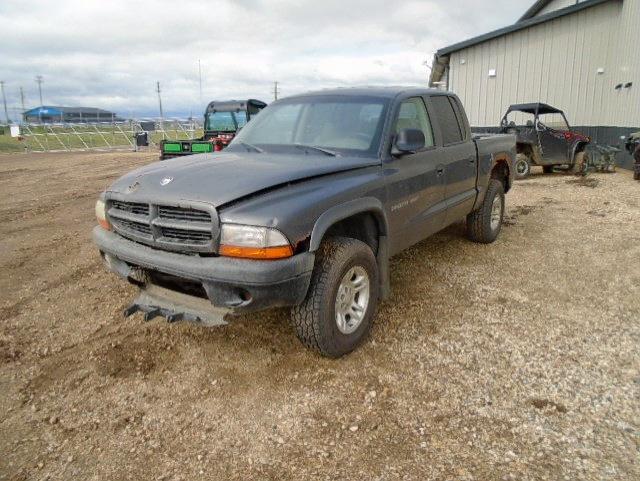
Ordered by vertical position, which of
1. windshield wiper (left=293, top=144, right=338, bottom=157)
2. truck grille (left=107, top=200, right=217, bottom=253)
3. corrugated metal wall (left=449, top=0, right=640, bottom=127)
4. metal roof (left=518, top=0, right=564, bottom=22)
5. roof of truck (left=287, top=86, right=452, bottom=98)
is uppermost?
metal roof (left=518, top=0, right=564, bottom=22)

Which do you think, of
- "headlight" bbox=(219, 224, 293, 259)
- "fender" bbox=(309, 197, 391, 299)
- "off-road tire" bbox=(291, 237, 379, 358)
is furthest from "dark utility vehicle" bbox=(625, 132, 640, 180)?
"headlight" bbox=(219, 224, 293, 259)

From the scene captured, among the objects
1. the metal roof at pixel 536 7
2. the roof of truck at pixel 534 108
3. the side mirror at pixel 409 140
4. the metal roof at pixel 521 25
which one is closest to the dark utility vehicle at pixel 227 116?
the metal roof at pixel 521 25

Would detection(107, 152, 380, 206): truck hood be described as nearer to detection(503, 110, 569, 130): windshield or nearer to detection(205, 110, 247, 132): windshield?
detection(503, 110, 569, 130): windshield

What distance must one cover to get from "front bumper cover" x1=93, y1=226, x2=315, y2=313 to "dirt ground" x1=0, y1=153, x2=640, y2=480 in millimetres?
624

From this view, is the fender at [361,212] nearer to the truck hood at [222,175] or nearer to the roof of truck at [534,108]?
the truck hood at [222,175]

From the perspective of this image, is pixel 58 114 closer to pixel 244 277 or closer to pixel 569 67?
pixel 569 67

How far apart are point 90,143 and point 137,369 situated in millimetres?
30795

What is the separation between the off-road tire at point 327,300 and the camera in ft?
10.2

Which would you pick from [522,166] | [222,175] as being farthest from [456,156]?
[522,166]

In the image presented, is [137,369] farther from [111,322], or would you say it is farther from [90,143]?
[90,143]

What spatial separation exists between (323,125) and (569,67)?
13.7 meters

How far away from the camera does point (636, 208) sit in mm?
8219

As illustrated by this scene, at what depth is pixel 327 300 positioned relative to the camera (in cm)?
312

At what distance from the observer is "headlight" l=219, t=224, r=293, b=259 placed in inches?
111
